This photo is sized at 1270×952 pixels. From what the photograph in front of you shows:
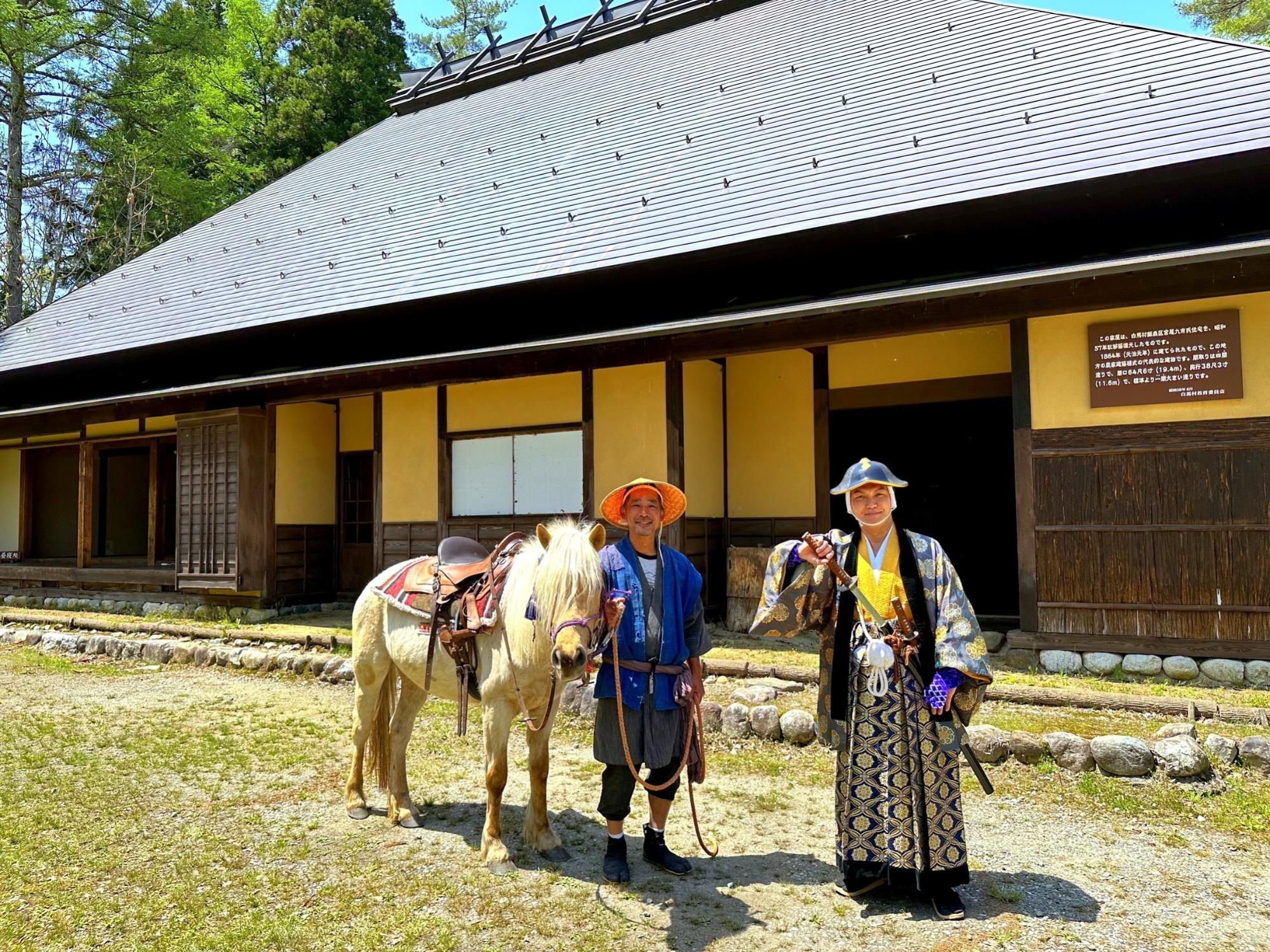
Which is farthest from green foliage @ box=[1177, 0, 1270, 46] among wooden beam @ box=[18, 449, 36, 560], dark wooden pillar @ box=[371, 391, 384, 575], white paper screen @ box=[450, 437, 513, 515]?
wooden beam @ box=[18, 449, 36, 560]

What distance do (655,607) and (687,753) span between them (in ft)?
2.23

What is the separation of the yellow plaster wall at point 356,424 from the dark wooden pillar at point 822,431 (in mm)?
6172

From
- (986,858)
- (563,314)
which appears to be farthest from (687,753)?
(563,314)

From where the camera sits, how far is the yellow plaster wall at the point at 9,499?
14.7 m

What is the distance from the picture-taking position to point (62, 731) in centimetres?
593

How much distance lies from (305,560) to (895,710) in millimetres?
9880

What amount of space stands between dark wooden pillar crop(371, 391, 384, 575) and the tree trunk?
51.9ft

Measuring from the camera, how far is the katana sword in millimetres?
3109

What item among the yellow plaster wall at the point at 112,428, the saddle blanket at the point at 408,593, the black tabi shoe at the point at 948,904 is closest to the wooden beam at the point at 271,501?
the yellow plaster wall at the point at 112,428

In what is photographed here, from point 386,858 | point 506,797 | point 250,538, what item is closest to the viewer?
point 386,858

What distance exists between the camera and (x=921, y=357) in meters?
8.92

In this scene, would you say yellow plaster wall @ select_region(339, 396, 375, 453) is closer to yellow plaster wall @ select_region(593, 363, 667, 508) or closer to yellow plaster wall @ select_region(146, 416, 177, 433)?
yellow plaster wall @ select_region(146, 416, 177, 433)

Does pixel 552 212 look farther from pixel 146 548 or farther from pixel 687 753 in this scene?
pixel 146 548

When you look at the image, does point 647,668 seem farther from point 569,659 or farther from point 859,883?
point 859,883
